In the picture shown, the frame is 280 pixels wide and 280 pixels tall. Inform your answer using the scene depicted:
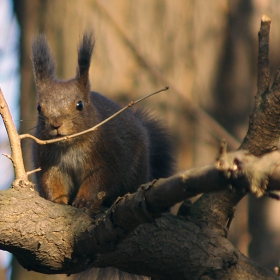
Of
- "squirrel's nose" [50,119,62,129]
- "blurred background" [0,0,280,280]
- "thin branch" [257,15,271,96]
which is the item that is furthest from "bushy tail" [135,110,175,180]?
"thin branch" [257,15,271,96]

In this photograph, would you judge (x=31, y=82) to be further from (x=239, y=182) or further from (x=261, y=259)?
(x=239, y=182)

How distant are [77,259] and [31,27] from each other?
2.64 m

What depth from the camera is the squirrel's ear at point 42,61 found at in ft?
9.95

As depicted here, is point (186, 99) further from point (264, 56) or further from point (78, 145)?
point (264, 56)

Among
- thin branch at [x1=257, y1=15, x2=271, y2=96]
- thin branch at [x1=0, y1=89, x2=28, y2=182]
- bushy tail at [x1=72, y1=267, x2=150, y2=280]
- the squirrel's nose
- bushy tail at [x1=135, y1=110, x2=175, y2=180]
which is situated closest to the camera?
thin branch at [x1=0, y1=89, x2=28, y2=182]

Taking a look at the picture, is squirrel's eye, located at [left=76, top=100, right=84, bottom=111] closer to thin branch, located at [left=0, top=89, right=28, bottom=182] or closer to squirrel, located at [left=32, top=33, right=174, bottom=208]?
squirrel, located at [left=32, top=33, right=174, bottom=208]

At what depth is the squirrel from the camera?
2953 millimetres

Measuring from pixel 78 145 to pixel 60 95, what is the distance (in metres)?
0.29

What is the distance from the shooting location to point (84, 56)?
3.04 meters

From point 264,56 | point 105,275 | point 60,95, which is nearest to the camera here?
point 264,56

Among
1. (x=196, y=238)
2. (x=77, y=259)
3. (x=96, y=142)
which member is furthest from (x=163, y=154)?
(x=77, y=259)

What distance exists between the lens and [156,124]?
377cm

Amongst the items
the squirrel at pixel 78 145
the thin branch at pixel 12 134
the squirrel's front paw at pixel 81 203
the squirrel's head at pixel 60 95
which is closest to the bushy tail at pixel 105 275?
the squirrel at pixel 78 145

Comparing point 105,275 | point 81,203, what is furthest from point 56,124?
point 105,275
